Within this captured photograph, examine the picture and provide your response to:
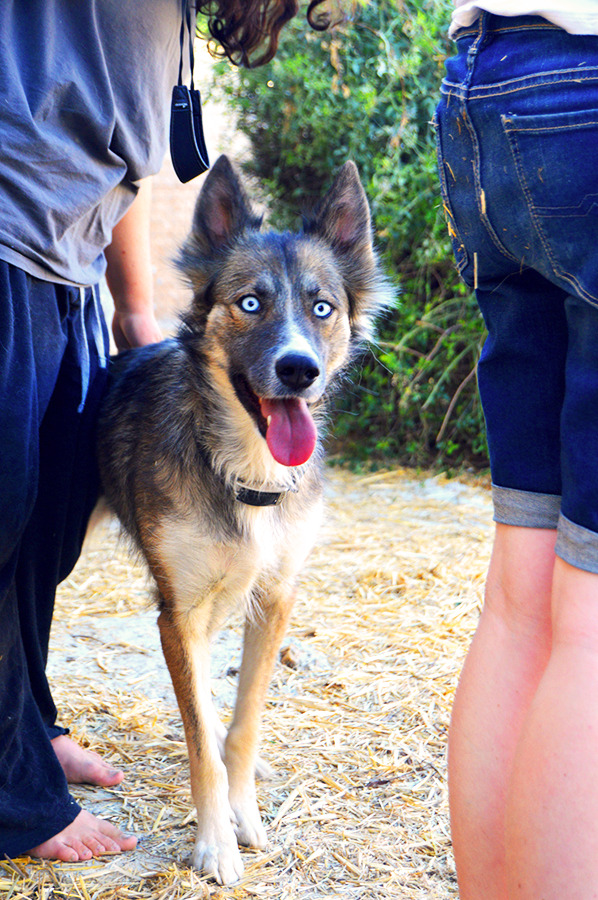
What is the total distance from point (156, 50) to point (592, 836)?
195cm

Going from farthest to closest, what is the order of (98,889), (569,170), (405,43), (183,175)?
(405,43), (183,175), (98,889), (569,170)

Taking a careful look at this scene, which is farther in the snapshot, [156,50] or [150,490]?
[150,490]

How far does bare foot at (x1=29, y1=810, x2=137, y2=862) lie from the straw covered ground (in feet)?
0.10

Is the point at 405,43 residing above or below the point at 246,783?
above

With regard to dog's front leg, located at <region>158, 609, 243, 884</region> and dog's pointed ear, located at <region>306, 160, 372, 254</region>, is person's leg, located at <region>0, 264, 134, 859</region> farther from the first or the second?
dog's pointed ear, located at <region>306, 160, 372, 254</region>

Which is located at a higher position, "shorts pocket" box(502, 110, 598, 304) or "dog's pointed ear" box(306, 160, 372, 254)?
"shorts pocket" box(502, 110, 598, 304)

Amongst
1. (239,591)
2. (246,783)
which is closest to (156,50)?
(239,591)

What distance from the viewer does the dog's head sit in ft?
7.45

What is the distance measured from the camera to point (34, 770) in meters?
2.14

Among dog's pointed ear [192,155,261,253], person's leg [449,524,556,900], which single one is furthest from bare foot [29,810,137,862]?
dog's pointed ear [192,155,261,253]

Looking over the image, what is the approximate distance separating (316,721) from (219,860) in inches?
31.6

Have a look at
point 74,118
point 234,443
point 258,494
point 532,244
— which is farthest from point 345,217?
point 532,244

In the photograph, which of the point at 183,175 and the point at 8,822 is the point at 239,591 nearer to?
the point at 8,822

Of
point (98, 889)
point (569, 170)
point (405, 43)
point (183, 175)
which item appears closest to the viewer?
point (569, 170)
